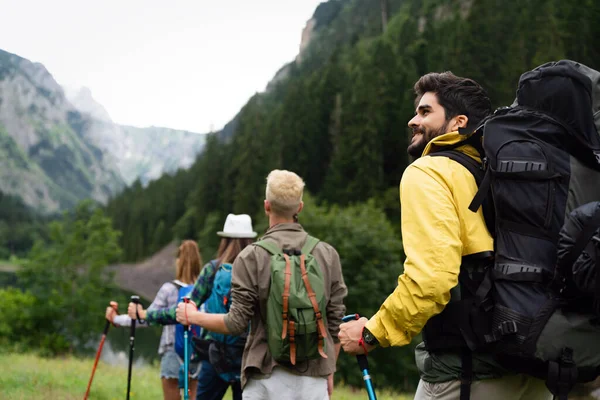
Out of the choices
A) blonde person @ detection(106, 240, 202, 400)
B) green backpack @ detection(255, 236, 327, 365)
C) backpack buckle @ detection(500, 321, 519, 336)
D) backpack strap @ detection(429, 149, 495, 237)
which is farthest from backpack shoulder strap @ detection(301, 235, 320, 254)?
blonde person @ detection(106, 240, 202, 400)

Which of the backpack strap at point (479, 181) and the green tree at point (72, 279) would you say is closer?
the backpack strap at point (479, 181)

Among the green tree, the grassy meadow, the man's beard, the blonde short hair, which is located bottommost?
the green tree

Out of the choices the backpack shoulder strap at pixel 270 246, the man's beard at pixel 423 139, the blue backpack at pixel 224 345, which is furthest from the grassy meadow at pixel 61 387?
the man's beard at pixel 423 139

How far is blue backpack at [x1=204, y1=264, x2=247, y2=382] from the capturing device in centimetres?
502

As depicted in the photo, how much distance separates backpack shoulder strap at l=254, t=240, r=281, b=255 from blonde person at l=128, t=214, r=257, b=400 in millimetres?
1100

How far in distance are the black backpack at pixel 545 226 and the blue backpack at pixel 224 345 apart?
2.47 m

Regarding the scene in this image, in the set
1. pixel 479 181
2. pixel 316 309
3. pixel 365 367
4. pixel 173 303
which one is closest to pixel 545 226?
pixel 479 181

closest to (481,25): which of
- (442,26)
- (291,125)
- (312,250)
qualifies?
(442,26)

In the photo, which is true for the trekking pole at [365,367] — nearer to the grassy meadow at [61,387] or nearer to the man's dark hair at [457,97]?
the man's dark hair at [457,97]

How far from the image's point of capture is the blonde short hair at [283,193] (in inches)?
172

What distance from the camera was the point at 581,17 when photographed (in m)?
54.0

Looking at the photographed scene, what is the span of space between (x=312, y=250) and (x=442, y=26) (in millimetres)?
77190

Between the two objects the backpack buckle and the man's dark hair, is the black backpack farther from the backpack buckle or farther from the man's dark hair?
the man's dark hair

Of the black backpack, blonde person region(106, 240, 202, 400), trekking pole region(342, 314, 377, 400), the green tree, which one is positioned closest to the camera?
the black backpack
